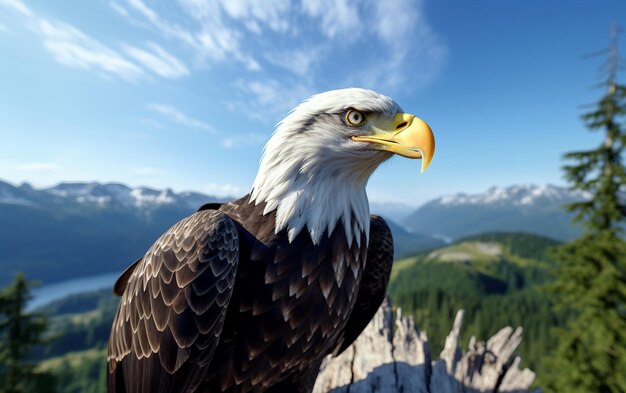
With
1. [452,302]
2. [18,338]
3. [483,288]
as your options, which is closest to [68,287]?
[452,302]

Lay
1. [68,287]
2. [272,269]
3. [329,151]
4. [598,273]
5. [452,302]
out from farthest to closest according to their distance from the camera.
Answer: [68,287], [452,302], [598,273], [329,151], [272,269]

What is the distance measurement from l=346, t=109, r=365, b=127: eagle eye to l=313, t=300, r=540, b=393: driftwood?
3.16m

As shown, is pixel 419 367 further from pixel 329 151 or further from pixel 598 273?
pixel 598 273

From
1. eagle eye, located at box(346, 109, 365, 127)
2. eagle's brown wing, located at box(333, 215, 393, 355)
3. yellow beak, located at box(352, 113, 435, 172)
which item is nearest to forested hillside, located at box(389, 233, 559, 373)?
eagle's brown wing, located at box(333, 215, 393, 355)

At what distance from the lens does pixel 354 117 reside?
277cm

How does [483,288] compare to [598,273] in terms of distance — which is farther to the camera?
[483,288]

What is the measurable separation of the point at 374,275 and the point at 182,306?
6.93 feet

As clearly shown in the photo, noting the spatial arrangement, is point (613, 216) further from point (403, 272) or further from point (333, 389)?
point (403, 272)

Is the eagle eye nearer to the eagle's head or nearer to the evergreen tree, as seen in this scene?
the eagle's head

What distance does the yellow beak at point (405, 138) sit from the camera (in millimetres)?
2705

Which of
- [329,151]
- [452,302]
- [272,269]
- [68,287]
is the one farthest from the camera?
[68,287]

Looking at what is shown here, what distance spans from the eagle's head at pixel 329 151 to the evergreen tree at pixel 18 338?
20.5 m

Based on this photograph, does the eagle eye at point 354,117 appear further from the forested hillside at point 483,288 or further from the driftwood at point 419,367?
the forested hillside at point 483,288

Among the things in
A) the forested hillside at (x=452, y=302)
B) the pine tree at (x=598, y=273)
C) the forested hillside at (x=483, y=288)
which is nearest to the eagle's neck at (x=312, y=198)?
the pine tree at (x=598, y=273)
